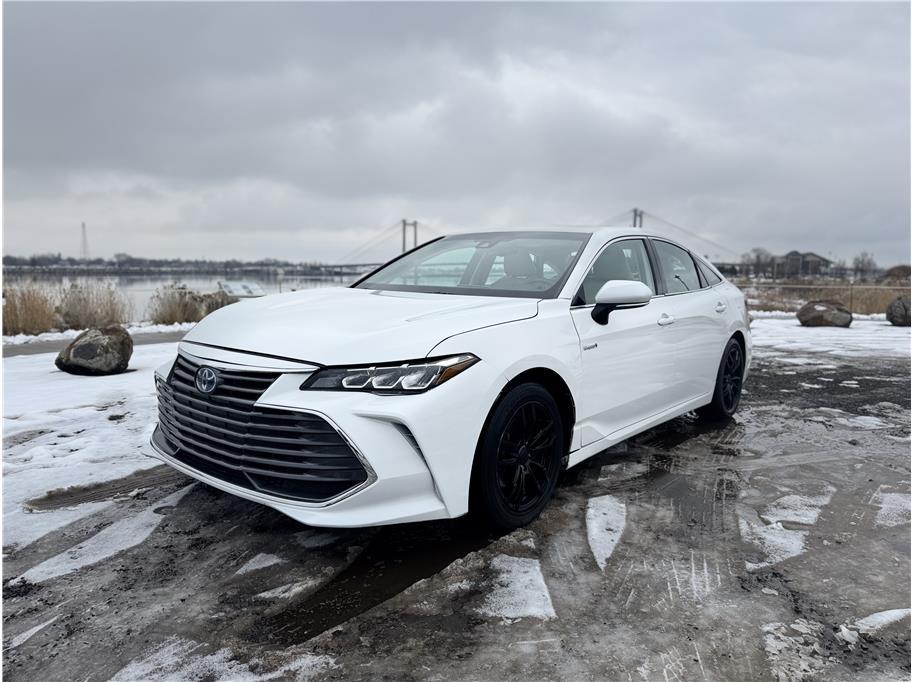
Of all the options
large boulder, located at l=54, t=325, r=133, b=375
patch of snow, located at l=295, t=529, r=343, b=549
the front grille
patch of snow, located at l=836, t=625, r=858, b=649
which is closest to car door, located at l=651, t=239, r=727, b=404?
patch of snow, located at l=836, t=625, r=858, b=649

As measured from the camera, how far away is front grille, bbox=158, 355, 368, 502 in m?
2.56

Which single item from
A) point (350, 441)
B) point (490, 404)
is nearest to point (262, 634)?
point (350, 441)

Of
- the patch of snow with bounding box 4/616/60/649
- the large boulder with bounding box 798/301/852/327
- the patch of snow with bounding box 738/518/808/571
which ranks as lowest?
the patch of snow with bounding box 738/518/808/571

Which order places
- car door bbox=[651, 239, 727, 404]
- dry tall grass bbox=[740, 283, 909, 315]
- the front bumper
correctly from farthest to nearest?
dry tall grass bbox=[740, 283, 909, 315] < car door bbox=[651, 239, 727, 404] < the front bumper

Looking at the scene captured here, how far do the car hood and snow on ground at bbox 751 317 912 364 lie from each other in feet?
23.3

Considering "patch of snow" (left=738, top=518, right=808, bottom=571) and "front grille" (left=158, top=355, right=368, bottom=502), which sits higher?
"front grille" (left=158, top=355, right=368, bottom=502)

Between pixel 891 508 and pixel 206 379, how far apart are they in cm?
369

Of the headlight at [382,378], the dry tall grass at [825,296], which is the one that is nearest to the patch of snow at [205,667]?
the headlight at [382,378]

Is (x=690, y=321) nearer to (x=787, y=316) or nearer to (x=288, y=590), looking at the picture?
(x=288, y=590)

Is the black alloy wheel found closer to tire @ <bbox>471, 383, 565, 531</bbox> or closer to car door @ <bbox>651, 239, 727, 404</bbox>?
car door @ <bbox>651, 239, 727, 404</bbox>

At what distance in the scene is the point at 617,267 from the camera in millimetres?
3998

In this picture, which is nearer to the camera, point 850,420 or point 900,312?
point 850,420

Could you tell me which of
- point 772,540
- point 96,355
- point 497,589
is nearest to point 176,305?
point 96,355

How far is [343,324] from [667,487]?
7.21 ft
